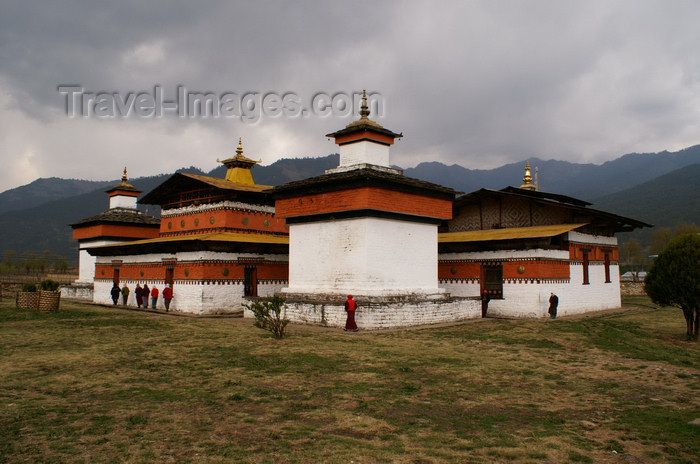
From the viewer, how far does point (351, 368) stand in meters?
9.85

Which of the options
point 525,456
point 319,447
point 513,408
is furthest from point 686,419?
point 319,447

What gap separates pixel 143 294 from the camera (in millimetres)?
25453

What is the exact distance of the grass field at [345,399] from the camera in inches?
217

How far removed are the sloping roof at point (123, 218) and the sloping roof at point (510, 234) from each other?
67.0 feet

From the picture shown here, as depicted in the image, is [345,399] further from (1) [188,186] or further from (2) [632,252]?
(2) [632,252]

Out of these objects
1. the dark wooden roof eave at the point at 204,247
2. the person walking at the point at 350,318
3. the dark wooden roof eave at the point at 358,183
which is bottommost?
the person walking at the point at 350,318

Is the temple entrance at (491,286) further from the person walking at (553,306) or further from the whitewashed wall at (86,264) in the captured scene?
the whitewashed wall at (86,264)

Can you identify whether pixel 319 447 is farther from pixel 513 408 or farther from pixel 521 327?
pixel 521 327

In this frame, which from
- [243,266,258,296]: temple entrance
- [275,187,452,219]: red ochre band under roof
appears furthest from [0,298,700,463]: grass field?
[243,266,258,296]: temple entrance

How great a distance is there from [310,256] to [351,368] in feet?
29.0

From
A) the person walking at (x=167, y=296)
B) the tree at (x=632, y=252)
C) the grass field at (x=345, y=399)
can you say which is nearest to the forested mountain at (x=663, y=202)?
the tree at (x=632, y=252)

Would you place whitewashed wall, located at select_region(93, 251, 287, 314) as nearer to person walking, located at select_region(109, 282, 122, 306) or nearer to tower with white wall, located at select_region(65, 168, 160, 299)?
person walking, located at select_region(109, 282, 122, 306)

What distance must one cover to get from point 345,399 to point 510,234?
1539 cm

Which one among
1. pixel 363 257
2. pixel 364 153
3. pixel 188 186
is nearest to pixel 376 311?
pixel 363 257
